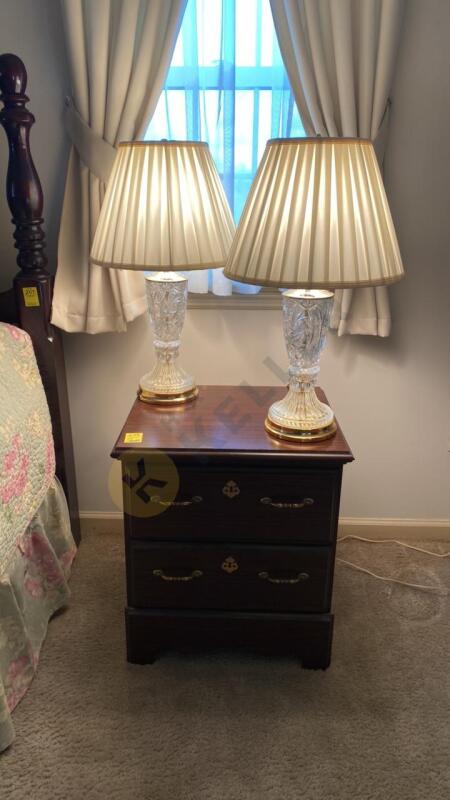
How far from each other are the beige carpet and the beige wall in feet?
1.55

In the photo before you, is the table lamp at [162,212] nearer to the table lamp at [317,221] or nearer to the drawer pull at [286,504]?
the table lamp at [317,221]

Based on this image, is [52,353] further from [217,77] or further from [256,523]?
[217,77]

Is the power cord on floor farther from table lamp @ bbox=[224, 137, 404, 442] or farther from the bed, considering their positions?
table lamp @ bbox=[224, 137, 404, 442]

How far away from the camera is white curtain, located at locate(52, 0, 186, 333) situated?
155cm

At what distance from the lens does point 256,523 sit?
1425 mm

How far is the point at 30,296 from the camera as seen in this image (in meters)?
1.67

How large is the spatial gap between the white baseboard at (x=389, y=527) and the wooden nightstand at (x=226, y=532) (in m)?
0.65

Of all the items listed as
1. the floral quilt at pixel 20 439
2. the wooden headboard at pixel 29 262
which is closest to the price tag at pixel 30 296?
the wooden headboard at pixel 29 262

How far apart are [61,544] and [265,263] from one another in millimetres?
1102

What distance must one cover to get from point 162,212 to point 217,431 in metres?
0.54

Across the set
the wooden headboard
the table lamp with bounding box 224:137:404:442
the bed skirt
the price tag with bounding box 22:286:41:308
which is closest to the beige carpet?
the bed skirt

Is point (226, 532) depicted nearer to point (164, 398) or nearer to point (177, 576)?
point (177, 576)

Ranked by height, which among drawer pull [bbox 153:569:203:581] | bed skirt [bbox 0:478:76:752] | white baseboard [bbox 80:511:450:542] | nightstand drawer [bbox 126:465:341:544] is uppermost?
nightstand drawer [bbox 126:465:341:544]

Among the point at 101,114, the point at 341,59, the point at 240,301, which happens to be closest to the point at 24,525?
the point at 240,301
